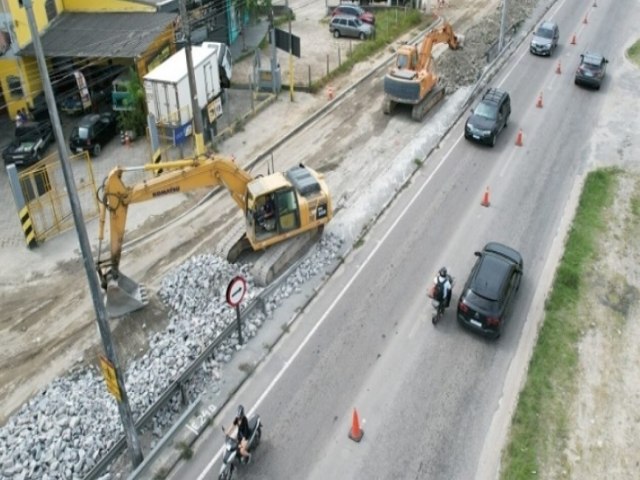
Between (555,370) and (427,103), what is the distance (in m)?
17.5

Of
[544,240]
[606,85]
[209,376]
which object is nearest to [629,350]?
[544,240]

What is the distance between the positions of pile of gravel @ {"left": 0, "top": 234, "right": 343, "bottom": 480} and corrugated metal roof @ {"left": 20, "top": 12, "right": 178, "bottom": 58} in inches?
603

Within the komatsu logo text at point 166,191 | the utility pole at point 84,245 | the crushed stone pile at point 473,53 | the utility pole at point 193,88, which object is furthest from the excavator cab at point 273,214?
the crushed stone pile at point 473,53

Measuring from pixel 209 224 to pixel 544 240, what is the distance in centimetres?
1217

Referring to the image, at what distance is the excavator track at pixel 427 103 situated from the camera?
29.6m

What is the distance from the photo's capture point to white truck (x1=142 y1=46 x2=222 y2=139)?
27.6 metres

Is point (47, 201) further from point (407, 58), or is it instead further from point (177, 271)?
point (407, 58)

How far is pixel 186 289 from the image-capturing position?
61.3 ft

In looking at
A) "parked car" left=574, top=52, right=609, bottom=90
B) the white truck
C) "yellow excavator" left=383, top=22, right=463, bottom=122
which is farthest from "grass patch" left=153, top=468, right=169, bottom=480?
"parked car" left=574, top=52, right=609, bottom=90

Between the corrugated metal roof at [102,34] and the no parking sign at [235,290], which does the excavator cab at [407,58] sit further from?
the no parking sign at [235,290]

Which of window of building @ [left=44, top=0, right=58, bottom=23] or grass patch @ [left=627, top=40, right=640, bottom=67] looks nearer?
window of building @ [left=44, top=0, right=58, bottom=23]

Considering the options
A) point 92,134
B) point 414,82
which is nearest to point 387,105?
point 414,82

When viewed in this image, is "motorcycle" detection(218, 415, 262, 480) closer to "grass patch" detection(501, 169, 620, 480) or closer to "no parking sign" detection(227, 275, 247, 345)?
"no parking sign" detection(227, 275, 247, 345)

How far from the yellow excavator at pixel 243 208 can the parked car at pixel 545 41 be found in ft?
77.4
